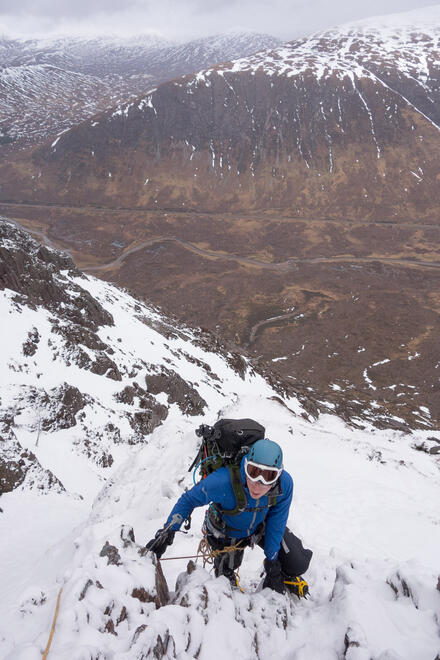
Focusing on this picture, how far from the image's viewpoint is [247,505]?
15.3ft

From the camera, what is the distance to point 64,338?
743 inches

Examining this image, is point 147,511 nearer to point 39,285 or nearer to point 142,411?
point 142,411

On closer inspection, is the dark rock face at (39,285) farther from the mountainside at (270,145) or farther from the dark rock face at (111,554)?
the mountainside at (270,145)

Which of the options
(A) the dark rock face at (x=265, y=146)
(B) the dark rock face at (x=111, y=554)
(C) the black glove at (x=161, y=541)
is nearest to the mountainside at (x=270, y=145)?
(A) the dark rock face at (x=265, y=146)

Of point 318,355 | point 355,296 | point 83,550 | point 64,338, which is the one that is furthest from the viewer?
point 355,296

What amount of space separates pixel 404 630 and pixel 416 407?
39.6m

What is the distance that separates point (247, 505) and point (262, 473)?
662mm

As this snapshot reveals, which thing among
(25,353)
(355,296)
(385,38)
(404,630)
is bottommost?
(355,296)

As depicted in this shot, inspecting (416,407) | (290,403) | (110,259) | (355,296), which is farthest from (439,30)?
(290,403)

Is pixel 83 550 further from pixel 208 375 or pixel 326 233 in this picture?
pixel 326 233

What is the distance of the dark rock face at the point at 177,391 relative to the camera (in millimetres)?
21938

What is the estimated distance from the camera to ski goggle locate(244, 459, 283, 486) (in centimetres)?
430

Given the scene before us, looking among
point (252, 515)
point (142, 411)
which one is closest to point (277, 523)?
point (252, 515)

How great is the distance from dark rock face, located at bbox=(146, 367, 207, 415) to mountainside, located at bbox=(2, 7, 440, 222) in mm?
92367
